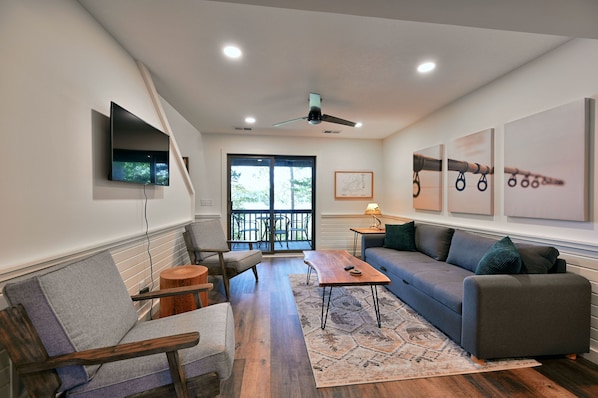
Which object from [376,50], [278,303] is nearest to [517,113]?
[376,50]

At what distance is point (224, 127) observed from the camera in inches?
179

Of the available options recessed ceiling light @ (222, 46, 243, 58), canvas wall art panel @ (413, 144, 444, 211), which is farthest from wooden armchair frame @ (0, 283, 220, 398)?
canvas wall art panel @ (413, 144, 444, 211)

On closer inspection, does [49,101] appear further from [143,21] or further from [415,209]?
[415,209]

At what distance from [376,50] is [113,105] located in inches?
86.7

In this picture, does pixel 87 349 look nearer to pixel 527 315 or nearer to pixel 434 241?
pixel 527 315

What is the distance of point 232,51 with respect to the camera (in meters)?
2.15

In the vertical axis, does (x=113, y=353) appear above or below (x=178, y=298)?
above

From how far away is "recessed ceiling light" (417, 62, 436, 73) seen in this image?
2.35 meters

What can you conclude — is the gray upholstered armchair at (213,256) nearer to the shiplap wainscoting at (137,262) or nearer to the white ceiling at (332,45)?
the shiplap wainscoting at (137,262)

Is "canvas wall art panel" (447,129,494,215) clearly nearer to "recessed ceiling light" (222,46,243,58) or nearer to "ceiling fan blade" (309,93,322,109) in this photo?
"ceiling fan blade" (309,93,322,109)

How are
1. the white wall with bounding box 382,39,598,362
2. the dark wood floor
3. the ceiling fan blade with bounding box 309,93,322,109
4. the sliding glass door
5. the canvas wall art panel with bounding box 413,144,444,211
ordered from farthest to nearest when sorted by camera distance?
the sliding glass door < the canvas wall art panel with bounding box 413,144,444,211 < the ceiling fan blade with bounding box 309,93,322,109 < the white wall with bounding box 382,39,598,362 < the dark wood floor

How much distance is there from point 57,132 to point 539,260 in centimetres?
357

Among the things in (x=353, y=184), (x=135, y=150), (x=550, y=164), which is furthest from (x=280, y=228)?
(x=550, y=164)

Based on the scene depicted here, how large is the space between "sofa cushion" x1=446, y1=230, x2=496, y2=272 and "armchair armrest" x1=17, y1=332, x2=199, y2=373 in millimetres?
2766
